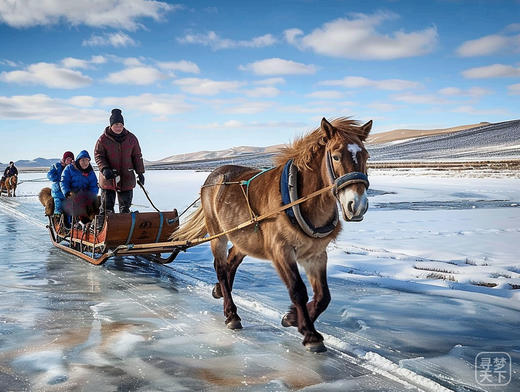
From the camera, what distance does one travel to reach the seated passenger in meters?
8.25

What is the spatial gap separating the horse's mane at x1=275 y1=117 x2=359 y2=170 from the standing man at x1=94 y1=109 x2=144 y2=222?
3.73 meters

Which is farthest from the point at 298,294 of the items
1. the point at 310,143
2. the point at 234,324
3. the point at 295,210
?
the point at 310,143

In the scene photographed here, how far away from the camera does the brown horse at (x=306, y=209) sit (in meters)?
3.64

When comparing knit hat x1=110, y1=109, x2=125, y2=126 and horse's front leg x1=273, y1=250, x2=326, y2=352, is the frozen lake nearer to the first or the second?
horse's front leg x1=273, y1=250, x2=326, y2=352

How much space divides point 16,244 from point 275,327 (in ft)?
23.3

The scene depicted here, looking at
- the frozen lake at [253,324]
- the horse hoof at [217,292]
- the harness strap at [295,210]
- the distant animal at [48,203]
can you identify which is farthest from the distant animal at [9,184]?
the harness strap at [295,210]

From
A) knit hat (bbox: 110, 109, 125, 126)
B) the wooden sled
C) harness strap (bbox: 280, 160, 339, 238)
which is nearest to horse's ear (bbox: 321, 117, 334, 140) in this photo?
harness strap (bbox: 280, 160, 339, 238)

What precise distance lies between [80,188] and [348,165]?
6.15 m

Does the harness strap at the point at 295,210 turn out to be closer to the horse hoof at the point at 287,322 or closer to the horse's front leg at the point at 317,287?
the horse's front leg at the point at 317,287

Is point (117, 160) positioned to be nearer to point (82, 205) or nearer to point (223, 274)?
point (82, 205)

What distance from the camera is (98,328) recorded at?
4.47 metres

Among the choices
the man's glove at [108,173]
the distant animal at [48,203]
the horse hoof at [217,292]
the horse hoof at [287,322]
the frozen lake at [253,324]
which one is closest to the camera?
the frozen lake at [253,324]

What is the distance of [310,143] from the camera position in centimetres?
410

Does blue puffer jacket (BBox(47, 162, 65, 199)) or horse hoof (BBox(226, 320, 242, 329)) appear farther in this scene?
blue puffer jacket (BBox(47, 162, 65, 199))
